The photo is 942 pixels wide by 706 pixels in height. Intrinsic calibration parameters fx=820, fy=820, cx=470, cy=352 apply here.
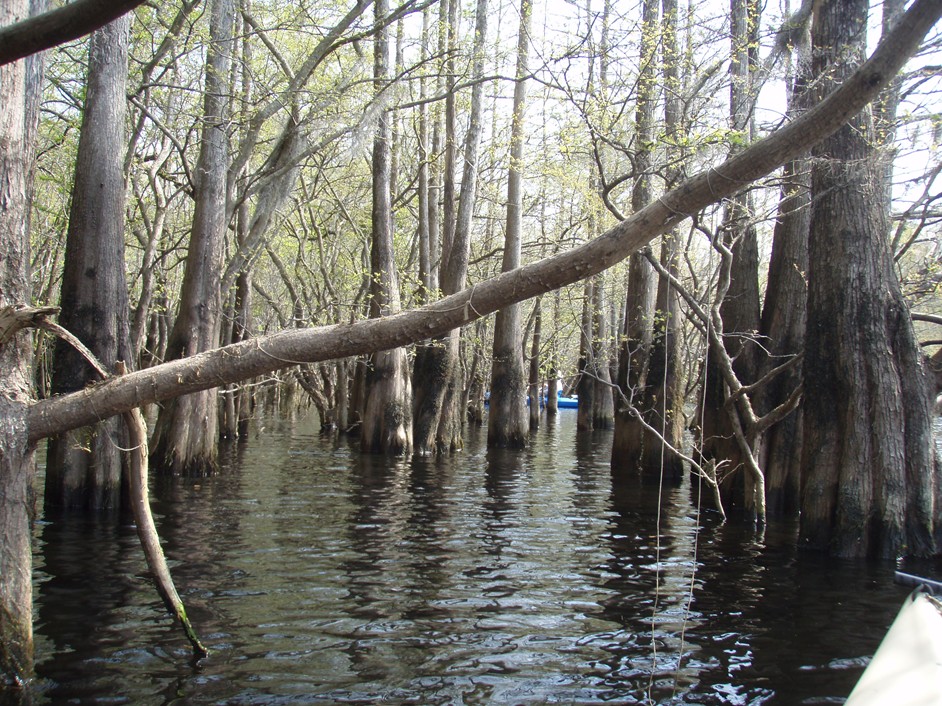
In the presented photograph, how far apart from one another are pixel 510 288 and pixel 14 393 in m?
2.57

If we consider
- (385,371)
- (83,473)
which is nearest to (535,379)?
(385,371)

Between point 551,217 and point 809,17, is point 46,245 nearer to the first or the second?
point 551,217

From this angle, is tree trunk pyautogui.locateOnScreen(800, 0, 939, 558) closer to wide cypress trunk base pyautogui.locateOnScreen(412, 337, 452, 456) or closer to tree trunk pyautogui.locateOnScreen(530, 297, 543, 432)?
wide cypress trunk base pyautogui.locateOnScreen(412, 337, 452, 456)

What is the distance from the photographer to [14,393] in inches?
164

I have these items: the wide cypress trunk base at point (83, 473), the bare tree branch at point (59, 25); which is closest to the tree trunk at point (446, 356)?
the wide cypress trunk base at point (83, 473)

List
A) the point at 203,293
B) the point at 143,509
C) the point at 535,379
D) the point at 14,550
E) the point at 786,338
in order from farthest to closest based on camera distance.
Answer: the point at 535,379 < the point at 203,293 < the point at 786,338 < the point at 143,509 < the point at 14,550

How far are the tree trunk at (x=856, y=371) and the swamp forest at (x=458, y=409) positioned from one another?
1.2 inches

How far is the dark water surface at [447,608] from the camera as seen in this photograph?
473 cm

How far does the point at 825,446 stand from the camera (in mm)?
7906

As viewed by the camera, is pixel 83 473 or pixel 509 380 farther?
pixel 509 380

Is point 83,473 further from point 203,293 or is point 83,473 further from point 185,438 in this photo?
point 203,293

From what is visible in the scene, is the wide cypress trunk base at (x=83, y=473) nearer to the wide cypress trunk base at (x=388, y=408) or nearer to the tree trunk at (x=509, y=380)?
the wide cypress trunk base at (x=388, y=408)

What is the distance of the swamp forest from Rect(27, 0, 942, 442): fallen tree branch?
0.05 ft

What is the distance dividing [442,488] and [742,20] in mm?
7733
